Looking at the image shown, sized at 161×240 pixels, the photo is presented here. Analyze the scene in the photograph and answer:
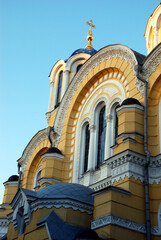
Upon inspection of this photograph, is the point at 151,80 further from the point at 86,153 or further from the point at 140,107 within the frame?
the point at 86,153

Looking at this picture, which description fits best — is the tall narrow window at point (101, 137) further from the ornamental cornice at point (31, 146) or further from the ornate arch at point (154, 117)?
the ornamental cornice at point (31, 146)

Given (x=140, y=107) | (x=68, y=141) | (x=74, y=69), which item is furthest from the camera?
(x=74, y=69)

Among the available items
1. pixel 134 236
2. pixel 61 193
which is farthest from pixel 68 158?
pixel 134 236

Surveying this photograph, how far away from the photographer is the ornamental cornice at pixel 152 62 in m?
13.6

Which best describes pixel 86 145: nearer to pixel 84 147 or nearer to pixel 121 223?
pixel 84 147

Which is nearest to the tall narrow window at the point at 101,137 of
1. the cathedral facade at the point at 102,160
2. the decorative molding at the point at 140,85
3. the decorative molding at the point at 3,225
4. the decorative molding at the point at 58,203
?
the cathedral facade at the point at 102,160

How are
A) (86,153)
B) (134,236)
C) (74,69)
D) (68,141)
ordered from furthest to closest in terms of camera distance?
1. (74,69)
2. (68,141)
3. (86,153)
4. (134,236)

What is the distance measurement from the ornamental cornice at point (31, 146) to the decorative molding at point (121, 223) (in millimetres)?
9777

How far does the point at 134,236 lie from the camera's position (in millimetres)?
10641

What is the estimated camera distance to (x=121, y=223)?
34.6ft

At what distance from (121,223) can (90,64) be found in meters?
9.04

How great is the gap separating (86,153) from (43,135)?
443cm

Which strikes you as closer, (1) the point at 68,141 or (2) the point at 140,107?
(2) the point at 140,107

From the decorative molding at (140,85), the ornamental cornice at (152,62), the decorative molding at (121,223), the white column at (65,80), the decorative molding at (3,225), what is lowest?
the decorative molding at (121,223)
